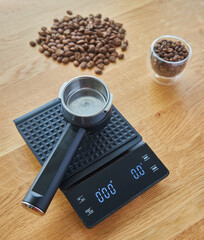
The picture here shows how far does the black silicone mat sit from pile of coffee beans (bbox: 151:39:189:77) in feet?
0.70

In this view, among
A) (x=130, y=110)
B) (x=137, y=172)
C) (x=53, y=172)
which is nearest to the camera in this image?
(x=53, y=172)

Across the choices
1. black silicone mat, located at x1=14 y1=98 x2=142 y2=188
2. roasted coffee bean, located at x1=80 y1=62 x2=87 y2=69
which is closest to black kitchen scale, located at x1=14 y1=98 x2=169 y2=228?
black silicone mat, located at x1=14 y1=98 x2=142 y2=188

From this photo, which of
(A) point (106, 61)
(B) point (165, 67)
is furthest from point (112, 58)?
(B) point (165, 67)

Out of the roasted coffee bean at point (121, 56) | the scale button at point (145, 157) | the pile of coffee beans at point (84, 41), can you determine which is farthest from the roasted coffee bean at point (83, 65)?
the scale button at point (145, 157)

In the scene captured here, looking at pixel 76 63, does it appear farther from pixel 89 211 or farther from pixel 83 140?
pixel 89 211

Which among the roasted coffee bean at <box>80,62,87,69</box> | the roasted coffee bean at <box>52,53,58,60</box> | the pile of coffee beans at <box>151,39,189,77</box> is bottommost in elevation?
the pile of coffee beans at <box>151,39,189,77</box>

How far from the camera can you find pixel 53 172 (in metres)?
0.56

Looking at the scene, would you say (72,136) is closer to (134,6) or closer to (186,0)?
(134,6)

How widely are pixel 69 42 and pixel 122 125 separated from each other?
37 cm

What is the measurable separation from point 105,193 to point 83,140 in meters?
0.13

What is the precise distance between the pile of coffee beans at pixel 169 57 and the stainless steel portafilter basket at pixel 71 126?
0.81 feet

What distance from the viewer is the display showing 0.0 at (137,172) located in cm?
65

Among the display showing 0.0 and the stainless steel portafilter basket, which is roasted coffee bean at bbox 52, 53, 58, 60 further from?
the display showing 0.0

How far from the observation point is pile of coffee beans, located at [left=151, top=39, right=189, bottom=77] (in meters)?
0.80
